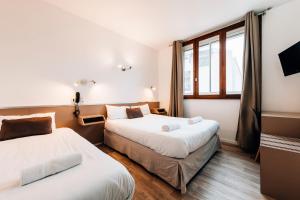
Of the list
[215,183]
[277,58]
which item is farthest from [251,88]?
[215,183]

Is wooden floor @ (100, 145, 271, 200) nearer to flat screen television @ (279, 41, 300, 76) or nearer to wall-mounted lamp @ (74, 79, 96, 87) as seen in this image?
flat screen television @ (279, 41, 300, 76)

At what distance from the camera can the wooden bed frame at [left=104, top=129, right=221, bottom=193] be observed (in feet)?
5.24

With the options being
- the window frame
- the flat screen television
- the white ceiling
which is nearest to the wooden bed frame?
the window frame

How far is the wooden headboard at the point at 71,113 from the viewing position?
2.14m

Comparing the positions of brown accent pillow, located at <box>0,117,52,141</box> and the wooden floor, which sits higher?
brown accent pillow, located at <box>0,117,52,141</box>

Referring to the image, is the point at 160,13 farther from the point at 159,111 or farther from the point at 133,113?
the point at 159,111

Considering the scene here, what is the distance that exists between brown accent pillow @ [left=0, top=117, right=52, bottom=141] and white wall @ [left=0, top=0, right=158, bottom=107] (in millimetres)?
460

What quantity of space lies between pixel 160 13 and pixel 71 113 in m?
2.68

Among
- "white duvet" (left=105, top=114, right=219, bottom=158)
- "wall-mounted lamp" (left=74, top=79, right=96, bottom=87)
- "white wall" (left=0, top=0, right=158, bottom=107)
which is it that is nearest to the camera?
"white duvet" (left=105, top=114, right=219, bottom=158)

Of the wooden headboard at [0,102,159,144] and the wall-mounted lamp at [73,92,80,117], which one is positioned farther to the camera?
the wall-mounted lamp at [73,92,80,117]

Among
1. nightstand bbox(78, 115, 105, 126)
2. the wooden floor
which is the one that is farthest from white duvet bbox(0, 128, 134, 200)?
nightstand bbox(78, 115, 105, 126)

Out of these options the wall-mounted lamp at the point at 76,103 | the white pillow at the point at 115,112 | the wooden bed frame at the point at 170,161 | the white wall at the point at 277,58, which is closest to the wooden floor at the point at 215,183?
the wooden bed frame at the point at 170,161

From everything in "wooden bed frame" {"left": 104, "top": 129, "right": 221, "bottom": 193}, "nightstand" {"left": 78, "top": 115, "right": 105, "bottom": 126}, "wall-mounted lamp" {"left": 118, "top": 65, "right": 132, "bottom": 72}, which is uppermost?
"wall-mounted lamp" {"left": 118, "top": 65, "right": 132, "bottom": 72}

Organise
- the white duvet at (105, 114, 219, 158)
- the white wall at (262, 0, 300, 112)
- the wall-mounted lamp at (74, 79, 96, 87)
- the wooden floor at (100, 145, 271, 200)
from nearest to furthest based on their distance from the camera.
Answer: the wooden floor at (100, 145, 271, 200), the white duvet at (105, 114, 219, 158), the white wall at (262, 0, 300, 112), the wall-mounted lamp at (74, 79, 96, 87)
